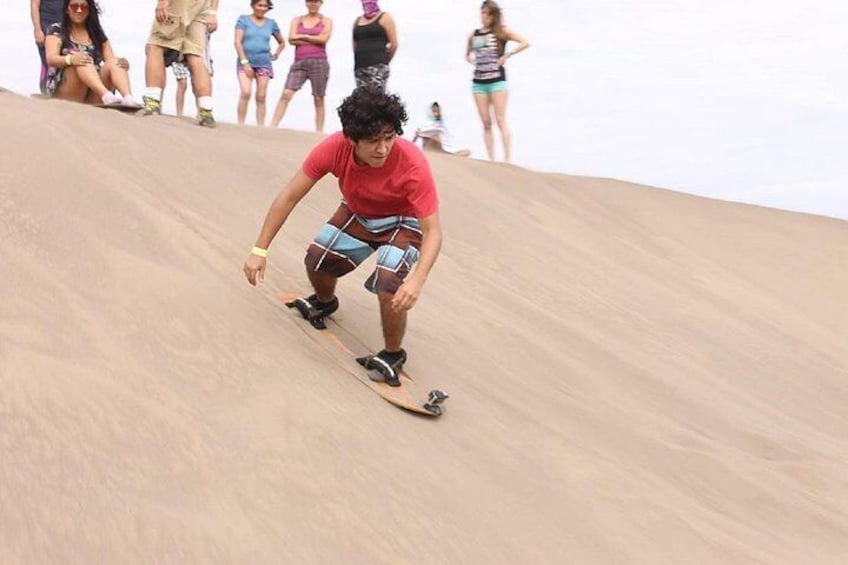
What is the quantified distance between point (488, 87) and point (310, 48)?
5.14ft

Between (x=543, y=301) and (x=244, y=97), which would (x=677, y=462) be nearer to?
(x=543, y=301)

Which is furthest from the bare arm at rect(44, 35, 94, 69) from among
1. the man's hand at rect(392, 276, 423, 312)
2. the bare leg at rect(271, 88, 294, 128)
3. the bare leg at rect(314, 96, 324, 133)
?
the man's hand at rect(392, 276, 423, 312)

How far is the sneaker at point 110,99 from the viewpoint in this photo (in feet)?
21.6

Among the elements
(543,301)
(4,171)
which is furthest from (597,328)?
(4,171)

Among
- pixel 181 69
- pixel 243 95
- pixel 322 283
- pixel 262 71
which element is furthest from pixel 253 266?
pixel 243 95

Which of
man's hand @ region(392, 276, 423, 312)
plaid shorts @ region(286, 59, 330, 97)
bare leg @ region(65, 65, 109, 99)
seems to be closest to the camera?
man's hand @ region(392, 276, 423, 312)

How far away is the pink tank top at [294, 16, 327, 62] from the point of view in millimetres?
8312

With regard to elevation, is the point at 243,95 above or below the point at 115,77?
below

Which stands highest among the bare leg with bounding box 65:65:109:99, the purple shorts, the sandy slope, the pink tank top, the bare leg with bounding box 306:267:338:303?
the pink tank top

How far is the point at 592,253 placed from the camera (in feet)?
27.6

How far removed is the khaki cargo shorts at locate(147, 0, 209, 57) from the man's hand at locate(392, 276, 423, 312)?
394cm

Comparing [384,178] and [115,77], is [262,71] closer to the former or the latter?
[115,77]

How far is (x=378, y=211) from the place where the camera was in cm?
397

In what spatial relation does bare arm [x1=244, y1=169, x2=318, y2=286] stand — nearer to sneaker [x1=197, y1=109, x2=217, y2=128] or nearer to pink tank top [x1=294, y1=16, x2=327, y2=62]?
sneaker [x1=197, y1=109, x2=217, y2=128]
